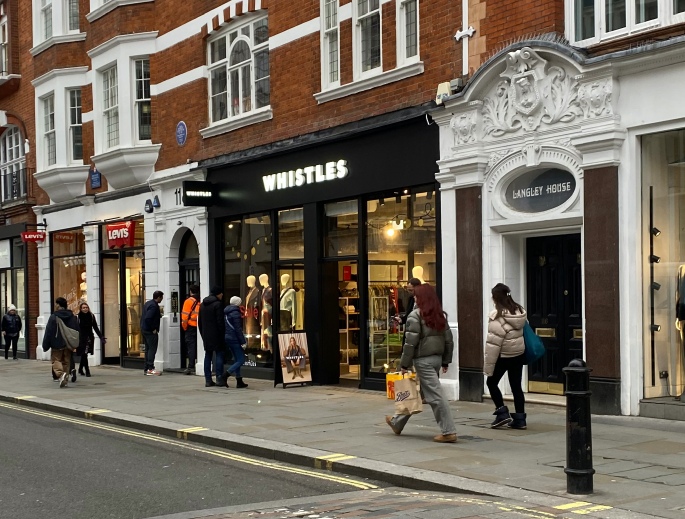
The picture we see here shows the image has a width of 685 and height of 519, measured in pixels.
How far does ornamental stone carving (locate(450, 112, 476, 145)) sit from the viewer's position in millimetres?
13477

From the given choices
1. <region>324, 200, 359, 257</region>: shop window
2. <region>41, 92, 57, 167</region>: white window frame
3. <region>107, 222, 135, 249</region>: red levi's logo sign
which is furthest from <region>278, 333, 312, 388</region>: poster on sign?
<region>41, 92, 57, 167</region>: white window frame

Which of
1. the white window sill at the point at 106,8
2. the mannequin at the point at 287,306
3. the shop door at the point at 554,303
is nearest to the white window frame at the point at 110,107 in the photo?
the white window sill at the point at 106,8

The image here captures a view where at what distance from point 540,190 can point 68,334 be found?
970 cm

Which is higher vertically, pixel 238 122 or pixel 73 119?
pixel 73 119

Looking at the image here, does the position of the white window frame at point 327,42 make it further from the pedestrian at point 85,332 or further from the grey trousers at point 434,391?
the pedestrian at point 85,332

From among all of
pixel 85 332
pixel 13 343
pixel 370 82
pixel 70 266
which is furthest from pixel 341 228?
pixel 13 343

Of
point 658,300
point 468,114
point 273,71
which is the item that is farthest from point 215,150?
point 658,300

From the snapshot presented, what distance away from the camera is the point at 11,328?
90.7 ft

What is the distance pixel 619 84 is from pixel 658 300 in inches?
105

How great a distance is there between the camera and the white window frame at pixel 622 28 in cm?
1120

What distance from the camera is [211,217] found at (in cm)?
1962

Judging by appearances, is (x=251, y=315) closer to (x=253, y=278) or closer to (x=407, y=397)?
(x=253, y=278)

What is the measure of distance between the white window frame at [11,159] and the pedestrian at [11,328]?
3.38m

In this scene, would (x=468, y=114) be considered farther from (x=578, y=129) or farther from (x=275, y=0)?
(x=275, y=0)
